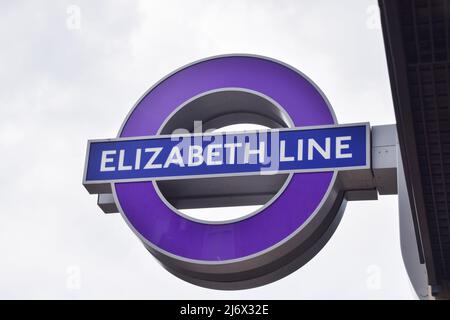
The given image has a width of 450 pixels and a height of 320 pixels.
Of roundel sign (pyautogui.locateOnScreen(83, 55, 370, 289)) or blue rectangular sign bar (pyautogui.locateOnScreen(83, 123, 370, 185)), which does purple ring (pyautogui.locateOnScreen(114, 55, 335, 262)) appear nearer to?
roundel sign (pyautogui.locateOnScreen(83, 55, 370, 289))

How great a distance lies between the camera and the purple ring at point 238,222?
775 centimetres

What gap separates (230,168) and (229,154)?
0.56ft

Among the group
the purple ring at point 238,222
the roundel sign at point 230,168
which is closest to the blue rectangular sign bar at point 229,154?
the roundel sign at point 230,168

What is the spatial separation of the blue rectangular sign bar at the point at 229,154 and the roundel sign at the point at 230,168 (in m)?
0.01

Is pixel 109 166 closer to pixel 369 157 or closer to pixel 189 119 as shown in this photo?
pixel 189 119

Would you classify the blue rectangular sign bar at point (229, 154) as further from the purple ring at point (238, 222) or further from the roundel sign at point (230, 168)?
the purple ring at point (238, 222)

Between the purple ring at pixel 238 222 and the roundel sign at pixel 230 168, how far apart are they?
11 millimetres

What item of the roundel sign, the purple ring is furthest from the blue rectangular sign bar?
the purple ring

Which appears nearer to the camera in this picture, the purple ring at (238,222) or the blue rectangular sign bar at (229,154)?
the purple ring at (238,222)

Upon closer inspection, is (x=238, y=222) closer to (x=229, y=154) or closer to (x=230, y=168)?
(x=230, y=168)

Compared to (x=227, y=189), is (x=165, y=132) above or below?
above
